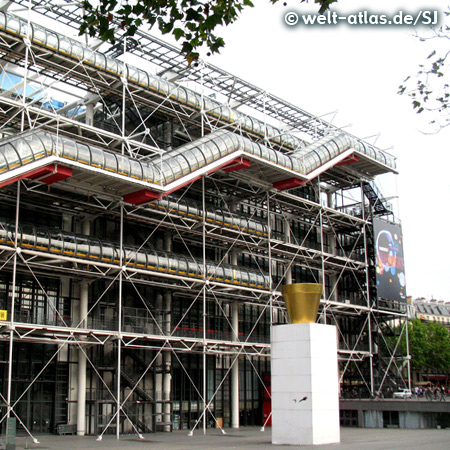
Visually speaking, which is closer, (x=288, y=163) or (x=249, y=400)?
(x=288, y=163)

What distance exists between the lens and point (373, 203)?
1777 inches

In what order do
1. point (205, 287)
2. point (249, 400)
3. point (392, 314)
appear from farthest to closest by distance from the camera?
point (392, 314)
point (249, 400)
point (205, 287)

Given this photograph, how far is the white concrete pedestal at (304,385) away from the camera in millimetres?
24250

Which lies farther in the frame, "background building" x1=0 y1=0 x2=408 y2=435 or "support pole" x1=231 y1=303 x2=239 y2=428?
"support pole" x1=231 y1=303 x2=239 y2=428

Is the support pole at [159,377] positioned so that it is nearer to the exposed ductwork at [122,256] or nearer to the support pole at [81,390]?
the exposed ductwork at [122,256]

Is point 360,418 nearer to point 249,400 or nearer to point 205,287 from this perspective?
point 249,400

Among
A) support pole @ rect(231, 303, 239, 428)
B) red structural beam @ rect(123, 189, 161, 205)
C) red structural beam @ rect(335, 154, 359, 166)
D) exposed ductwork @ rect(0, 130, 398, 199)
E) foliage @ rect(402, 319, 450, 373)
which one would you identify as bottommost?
support pole @ rect(231, 303, 239, 428)

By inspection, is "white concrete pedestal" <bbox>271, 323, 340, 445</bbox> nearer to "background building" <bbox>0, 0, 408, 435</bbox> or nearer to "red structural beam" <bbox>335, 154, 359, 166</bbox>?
"background building" <bbox>0, 0, 408, 435</bbox>

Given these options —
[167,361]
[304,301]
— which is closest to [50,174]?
[304,301]

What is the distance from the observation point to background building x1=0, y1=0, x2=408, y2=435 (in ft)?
90.9

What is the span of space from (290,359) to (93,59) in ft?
52.4

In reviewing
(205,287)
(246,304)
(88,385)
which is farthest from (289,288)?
(246,304)

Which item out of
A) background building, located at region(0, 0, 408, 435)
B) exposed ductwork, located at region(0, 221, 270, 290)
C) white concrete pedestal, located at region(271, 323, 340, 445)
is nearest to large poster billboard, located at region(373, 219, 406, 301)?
background building, located at region(0, 0, 408, 435)

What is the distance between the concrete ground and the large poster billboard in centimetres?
1350
